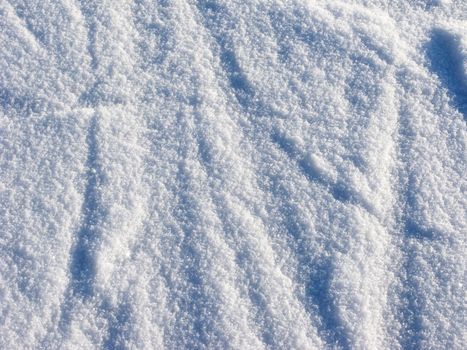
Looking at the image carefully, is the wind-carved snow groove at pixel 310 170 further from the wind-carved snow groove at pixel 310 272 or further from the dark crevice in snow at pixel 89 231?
the dark crevice in snow at pixel 89 231

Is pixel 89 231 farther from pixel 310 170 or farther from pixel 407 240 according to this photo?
pixel 407 240

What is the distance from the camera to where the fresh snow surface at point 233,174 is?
875 mm

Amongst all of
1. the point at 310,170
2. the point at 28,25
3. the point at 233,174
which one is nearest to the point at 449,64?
the point at 310,170

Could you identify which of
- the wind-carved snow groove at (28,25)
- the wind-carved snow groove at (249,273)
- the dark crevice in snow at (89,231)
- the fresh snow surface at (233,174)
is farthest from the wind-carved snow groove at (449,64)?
the wind-carved snow groove at (28,25)

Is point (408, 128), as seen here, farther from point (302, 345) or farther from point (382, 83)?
point (302, 345)

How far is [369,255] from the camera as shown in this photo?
902 mm

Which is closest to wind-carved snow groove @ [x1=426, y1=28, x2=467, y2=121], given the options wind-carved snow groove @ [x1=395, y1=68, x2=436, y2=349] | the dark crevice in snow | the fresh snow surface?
the fresh snow surface

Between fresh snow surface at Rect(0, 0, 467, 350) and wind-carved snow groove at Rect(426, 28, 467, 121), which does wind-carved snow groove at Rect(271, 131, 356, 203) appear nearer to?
Answer: fresh snow surface at Rect(0, 0, 467, 350)

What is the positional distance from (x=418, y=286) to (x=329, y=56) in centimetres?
52

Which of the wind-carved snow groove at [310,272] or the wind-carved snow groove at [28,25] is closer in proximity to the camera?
the wind-carved snow groove at [310,272]

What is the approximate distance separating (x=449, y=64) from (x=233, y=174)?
532 mm

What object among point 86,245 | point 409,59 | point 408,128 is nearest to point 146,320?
point 86,245

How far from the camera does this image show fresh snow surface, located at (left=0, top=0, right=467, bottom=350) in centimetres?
88

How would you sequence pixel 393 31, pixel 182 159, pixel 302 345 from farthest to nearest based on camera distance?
pixel 393 31, pixel 182 159, pixel 302 345
